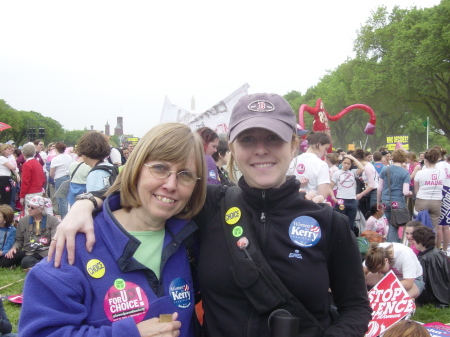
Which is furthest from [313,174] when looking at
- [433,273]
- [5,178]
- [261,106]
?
[5,178]

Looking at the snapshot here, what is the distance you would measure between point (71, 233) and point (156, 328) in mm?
491

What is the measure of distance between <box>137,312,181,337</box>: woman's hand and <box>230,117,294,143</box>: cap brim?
812 millimetres

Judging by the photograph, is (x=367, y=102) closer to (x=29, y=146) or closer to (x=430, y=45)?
(x=430, y=45)

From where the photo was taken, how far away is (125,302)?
1.63m

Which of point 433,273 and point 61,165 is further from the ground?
point 61,165

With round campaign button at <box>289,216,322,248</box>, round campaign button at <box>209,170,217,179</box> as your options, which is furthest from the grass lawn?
round campaign button at <box>289,216,322,248</box>

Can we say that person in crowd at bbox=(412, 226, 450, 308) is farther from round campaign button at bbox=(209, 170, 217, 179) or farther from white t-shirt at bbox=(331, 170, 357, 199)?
round campaign button at bbox=(209, 170, 217, 179)

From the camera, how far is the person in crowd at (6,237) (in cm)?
769

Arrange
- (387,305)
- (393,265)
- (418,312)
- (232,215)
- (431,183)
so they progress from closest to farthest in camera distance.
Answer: (232,215), (387,305), (393,265), (418,312), (431,183)

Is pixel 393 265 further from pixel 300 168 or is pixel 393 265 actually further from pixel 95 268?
pixel 95 268

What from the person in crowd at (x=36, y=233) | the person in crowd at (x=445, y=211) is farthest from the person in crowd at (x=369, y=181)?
the person in crowd at (x=36, y=233)

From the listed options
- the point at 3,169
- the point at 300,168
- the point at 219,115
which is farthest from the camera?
the point at 3,169

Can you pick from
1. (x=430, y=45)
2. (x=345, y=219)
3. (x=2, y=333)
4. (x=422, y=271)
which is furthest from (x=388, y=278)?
(x=430, y=45)

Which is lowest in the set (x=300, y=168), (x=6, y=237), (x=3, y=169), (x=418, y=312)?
(x=418, y=312)
